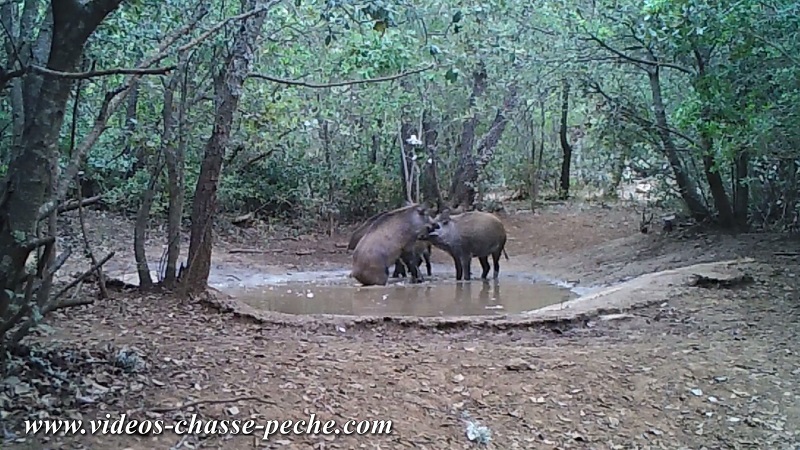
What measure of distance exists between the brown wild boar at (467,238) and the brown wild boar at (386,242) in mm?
A: 367

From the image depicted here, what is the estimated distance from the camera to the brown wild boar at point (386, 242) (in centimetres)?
1198

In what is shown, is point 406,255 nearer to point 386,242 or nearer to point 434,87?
point 386,242

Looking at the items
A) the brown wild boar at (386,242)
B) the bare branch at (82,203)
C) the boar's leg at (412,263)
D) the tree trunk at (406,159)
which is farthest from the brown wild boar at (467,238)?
the bare branch at (82,203)

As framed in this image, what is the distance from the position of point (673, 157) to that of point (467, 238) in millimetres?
3472

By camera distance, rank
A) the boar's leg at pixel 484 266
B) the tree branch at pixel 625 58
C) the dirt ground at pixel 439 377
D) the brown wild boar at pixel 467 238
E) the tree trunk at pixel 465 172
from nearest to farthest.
→ 1. the dirt ground at pixel 439 377
2. the tree branch at pixel 625 58
3. the brown wild boar at pixel 467 238
4. the boar's leg at pixel 484 266
5. the tree trunk at pixel 465 172

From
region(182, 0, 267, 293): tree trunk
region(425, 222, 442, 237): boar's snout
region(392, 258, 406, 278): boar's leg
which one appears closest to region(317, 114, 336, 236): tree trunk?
region(392, 258, 406, 278): boar's leg

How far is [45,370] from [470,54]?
6.35 metres

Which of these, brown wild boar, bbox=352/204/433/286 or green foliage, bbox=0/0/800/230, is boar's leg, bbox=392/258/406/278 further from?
green foliage, bbox=0/0/800/230

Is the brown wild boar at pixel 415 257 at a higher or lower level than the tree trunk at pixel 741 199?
lower

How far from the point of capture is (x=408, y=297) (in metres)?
10.7

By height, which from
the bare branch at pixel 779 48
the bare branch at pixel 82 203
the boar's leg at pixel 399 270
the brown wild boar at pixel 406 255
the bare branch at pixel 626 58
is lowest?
the boar's leg at pixel 399 270

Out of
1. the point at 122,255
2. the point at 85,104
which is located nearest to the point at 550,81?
the point at 85,104

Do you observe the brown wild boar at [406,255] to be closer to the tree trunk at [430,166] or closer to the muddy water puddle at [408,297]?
the muddy water puddle at [408,297]

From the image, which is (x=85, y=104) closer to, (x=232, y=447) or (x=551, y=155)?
(x=232, y=447)
